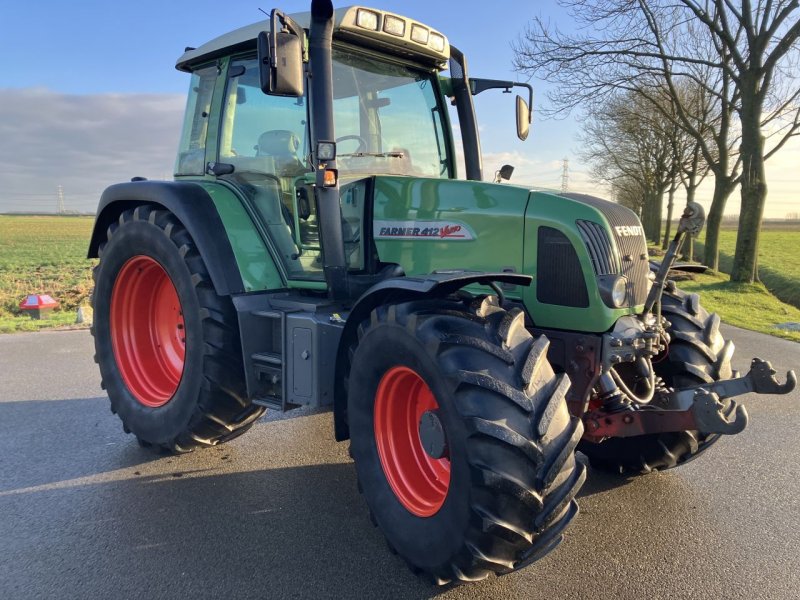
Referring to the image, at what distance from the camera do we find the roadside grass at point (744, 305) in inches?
409

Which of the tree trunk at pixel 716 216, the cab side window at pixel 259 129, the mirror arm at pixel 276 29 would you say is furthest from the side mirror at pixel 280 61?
the tree trunk at pixel 716 216

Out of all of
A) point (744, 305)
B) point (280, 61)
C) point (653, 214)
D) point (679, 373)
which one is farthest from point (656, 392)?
point (653, 214)

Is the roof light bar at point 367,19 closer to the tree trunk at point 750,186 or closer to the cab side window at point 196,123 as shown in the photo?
the cab side window at point 196,123

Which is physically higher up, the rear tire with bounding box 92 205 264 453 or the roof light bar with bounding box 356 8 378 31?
the roof light bar with bounding box 356 8 378 31

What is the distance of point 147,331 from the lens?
4.89m

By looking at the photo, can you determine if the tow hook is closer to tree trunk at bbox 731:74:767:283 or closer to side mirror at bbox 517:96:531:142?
side mirror at bbox 517:96:531:142

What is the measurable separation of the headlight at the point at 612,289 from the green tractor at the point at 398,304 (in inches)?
0.6

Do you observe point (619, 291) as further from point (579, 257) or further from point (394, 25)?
point (394, 25)

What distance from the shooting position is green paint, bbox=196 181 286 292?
155 inches

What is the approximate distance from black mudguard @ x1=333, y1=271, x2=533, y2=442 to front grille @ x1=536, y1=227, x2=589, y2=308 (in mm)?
276

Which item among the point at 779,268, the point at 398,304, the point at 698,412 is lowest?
the point at 779,268

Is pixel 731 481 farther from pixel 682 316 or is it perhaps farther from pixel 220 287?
pixel 220 287

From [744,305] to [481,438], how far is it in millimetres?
12210

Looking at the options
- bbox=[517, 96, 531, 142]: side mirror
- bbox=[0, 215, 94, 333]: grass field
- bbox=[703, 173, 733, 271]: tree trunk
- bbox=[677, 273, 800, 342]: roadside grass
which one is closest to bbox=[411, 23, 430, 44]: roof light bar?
bbox=[517, 96, 531, 142]: side mirror
